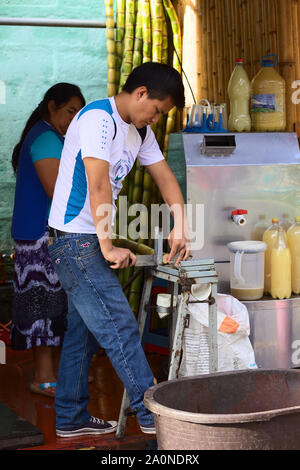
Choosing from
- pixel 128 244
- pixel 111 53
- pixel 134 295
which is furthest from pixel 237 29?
pixel 134 295

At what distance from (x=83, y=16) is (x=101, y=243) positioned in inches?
132

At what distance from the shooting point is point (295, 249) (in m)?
4.05

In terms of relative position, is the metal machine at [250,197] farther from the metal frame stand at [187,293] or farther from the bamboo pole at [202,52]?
the metal frame stand at [187,293]

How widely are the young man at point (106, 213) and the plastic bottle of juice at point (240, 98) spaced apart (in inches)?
56.8

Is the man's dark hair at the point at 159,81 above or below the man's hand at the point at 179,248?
above

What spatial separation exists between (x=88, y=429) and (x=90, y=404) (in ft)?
1.81

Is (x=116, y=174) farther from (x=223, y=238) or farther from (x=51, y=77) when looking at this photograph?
(x=51, y=77)

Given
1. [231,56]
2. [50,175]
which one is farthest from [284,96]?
[50,175]

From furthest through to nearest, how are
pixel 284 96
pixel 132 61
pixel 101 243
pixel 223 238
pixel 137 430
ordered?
pixel 132 61 → pixel 284 96 → pixel 223 238 → pixel 137 430 → pixel 101 243

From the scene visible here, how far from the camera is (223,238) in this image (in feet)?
13.3

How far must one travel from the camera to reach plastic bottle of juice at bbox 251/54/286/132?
427cm

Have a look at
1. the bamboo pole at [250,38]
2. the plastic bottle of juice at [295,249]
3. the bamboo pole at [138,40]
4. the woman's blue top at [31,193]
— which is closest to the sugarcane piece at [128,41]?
the bamboo pole at [138,40]

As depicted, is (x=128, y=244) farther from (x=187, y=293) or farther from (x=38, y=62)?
(x=38, y=62)

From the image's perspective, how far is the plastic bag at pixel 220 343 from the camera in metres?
3.62
